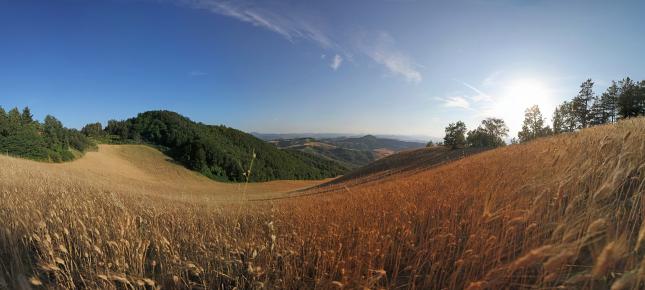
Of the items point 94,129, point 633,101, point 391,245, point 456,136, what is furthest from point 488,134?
point 94,129

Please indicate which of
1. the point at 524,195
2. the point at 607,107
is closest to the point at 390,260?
the point at 524,195

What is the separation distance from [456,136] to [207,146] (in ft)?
170

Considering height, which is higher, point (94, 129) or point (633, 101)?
point (633, 101)

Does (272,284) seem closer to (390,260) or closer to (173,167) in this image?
(390,260)

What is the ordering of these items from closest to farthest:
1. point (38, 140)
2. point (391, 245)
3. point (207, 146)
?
1. point (391, 245)
2. point (38, 140)
3. point (207, 146)

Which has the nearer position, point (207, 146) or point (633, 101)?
point (633, 101)

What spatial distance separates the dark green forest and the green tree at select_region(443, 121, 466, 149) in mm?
50269

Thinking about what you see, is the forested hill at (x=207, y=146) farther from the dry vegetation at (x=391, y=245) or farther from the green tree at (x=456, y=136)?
the dry vegetation at (x=391, y=245)

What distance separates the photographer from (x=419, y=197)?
15.5 ft

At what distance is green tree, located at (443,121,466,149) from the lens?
3759 centimetres

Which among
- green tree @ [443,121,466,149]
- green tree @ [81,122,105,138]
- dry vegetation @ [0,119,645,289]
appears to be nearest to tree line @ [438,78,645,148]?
green tree @ [443,121,466,149]

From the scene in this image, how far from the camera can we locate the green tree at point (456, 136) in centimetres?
3759

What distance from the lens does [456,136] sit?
3791 cm

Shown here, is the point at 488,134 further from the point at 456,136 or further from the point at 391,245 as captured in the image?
the point at 391,245
